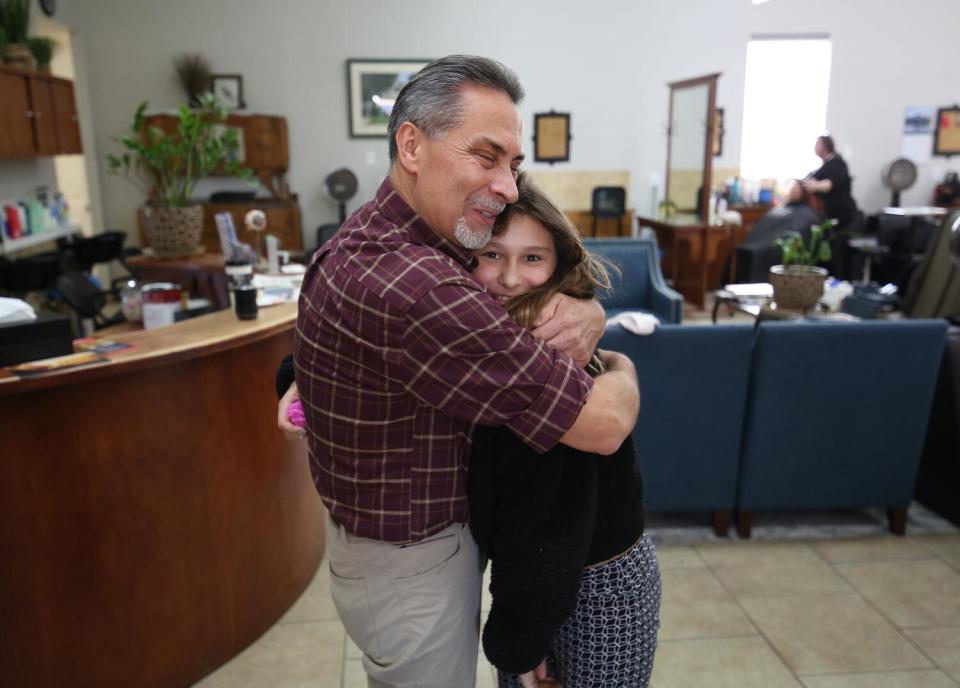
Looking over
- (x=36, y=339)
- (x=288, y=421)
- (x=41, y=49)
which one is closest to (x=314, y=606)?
(x=36, y=339)

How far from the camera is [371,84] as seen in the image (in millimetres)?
8938

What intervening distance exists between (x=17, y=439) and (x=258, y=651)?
118cm

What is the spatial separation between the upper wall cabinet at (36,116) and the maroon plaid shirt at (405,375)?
5.77 m

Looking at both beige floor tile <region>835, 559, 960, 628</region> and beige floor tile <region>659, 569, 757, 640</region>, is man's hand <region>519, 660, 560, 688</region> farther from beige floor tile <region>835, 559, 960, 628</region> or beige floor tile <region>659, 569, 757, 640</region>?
beige floor tile <region>835, 559, 960, 628</region>

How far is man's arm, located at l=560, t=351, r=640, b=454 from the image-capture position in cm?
111

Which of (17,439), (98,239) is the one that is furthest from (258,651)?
(98,239)

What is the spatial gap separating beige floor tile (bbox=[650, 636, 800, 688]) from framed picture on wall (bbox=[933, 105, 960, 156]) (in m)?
9.54

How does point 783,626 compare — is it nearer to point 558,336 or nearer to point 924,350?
point 924,350

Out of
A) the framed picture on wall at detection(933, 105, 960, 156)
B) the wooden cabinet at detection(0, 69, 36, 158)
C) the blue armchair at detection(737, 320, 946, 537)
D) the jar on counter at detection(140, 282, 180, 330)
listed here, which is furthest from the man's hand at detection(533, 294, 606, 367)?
the framed picture on wall at detection(933, 105, 960, 156)

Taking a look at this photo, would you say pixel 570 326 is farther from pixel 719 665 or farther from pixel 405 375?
pixel 719 665

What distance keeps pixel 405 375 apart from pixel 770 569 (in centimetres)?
264

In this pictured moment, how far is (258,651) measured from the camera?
2.69 m

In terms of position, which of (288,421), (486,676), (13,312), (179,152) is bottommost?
(486,676)

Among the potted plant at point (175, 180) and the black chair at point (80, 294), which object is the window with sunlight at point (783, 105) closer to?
the potted plant at point (175, 180)
